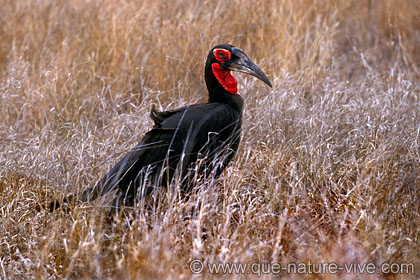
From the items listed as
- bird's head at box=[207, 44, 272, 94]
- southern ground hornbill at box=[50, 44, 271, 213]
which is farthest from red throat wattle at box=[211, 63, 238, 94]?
southern ground hornbill at box=[50, 44, 271, 213]

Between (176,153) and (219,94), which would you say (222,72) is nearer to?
(219,94)

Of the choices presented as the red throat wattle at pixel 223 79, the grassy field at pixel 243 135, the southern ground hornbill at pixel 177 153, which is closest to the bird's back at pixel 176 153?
the southern ground hornbill at pixel 177 153

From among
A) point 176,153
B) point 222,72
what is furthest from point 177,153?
point 222,72

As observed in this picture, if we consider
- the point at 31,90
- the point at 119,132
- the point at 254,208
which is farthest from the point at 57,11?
Answer: the point at 254,208

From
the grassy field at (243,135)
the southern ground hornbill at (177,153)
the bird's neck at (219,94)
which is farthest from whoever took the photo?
the bird's neck at (219,94)

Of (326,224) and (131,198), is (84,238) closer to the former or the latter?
(131,198)

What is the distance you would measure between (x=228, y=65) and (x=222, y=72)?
0.06m

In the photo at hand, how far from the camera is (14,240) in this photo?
2.88 m

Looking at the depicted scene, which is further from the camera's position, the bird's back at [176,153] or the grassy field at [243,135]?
the bird's back at [176,153]

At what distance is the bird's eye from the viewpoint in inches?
135

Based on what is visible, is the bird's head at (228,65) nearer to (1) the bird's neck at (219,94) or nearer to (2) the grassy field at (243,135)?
(1) the bird's neck at (219,94)

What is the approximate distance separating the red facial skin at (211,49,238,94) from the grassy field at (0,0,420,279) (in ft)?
1.29

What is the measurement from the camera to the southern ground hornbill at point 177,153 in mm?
2980

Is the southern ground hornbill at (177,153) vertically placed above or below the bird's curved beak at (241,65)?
below
